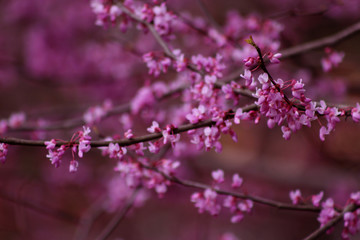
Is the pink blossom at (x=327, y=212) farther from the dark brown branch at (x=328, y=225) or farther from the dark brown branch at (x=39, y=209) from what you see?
the dark brown branch at (x=39, y=209)

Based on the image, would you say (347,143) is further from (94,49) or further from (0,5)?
(0,5)

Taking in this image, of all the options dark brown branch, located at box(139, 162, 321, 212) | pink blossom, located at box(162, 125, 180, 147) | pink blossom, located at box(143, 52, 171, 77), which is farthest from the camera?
pink blossom, located at box(143, 52, 171, 77)

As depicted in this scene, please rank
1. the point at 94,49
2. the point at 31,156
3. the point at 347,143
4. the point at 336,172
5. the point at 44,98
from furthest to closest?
the point at 44,98, the point at 31,156, the point at 347,143, the point at 94,49, the point at 336,172

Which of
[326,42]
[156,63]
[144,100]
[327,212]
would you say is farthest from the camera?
[144,100]

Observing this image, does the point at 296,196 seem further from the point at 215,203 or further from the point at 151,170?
the point at 151,170

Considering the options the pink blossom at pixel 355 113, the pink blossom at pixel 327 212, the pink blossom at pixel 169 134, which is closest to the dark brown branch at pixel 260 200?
the pink blossom at pixel 327 212

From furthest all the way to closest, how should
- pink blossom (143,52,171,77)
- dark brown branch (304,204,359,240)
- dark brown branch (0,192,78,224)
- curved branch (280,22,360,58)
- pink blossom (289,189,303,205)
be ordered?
1. dark brown branch (0,192,78,224)
2. curved branch (280,22,360,58)
3. pink blossom (143,52,171,77)
4. pink blossom (289,189,303,205)
5. dark brown branch (304,204,359,240)

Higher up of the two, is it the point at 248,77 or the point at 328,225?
the point at 248,77

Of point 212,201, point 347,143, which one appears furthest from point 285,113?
point 347,143

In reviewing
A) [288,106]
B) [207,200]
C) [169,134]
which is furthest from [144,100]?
[288,106]

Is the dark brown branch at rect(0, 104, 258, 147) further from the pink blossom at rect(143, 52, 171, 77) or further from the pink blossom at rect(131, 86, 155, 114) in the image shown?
the pink blossom at rect(131, 86, 155, 114)

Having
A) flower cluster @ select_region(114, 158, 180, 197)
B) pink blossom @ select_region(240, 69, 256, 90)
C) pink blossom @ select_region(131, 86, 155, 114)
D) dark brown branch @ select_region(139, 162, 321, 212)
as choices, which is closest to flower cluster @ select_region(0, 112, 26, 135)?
pink blossom @ select_region(131, 86, 155, 114)
